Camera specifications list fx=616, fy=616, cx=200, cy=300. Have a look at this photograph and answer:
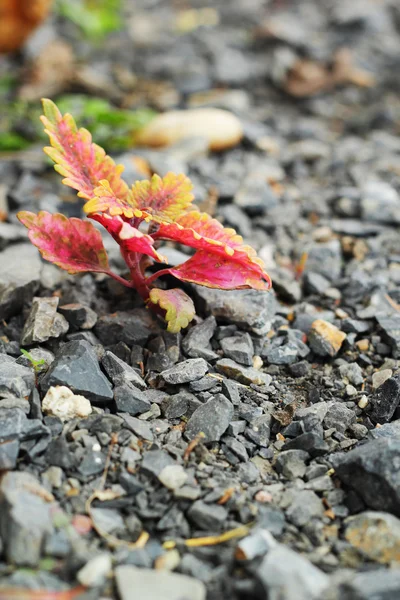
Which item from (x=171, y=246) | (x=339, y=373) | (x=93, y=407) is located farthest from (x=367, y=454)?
(x=171, y=246)

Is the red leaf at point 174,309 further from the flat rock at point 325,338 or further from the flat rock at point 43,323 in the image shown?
the flat rock at point 325,338

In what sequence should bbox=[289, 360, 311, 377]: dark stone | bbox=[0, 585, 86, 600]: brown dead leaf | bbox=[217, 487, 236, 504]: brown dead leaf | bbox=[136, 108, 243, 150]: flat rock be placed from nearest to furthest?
bbox=[0, 585, 86, 600]: brown dead leaf < bbox=[217, 487, 236, 504]: brown dead leaf < bbox=[289, 360, 311, 377]: dark stone < bbox=[136, 108, 243, 150]: flat rock

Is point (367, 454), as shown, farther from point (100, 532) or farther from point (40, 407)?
point (40, 407)

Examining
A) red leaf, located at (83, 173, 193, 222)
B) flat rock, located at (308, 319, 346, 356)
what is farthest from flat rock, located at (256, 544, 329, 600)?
red leaf, located at (83, 173, 193, 222)

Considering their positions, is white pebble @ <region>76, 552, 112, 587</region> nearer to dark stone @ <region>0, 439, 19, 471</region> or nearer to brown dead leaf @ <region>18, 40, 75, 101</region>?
dark stone @ <region>0, 439, 19, 471</region>

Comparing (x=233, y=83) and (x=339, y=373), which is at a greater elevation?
(x=233, y=83)

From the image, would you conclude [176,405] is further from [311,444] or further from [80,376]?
[311,444]
